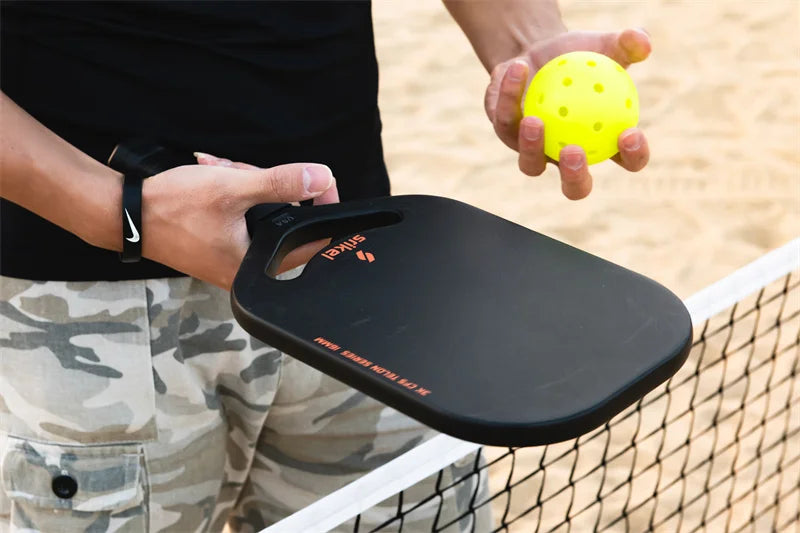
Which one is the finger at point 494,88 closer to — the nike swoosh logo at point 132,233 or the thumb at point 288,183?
the thumb at point 288,183

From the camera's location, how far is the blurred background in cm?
409

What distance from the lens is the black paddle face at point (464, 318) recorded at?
1089 mm

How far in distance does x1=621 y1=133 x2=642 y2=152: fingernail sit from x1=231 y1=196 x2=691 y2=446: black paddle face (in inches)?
9.6

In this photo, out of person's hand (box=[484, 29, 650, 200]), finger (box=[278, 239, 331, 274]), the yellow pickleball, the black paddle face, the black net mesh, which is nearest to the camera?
the black paddle face

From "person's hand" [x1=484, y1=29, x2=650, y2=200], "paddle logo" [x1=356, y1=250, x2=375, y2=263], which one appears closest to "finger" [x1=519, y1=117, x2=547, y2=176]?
"person's hand" [x1=484, y1=29, x2=650, y2=200]

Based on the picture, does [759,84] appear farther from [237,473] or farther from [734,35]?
[237,473]

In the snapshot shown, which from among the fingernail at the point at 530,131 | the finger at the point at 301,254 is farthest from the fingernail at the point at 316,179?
the fingernail at the point at 530,131

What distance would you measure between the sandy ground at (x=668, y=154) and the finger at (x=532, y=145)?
1473 mm

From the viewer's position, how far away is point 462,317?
123cm

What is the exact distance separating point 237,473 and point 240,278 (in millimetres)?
506

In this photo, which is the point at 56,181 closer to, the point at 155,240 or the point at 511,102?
the point at 155,240

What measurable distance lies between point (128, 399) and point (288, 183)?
0.41 meters

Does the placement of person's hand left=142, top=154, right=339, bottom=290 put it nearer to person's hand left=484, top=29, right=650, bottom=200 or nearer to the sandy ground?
person's hand left=484, top=29, right=650, bottom=200

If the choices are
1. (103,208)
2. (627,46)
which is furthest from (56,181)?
(627,46)
